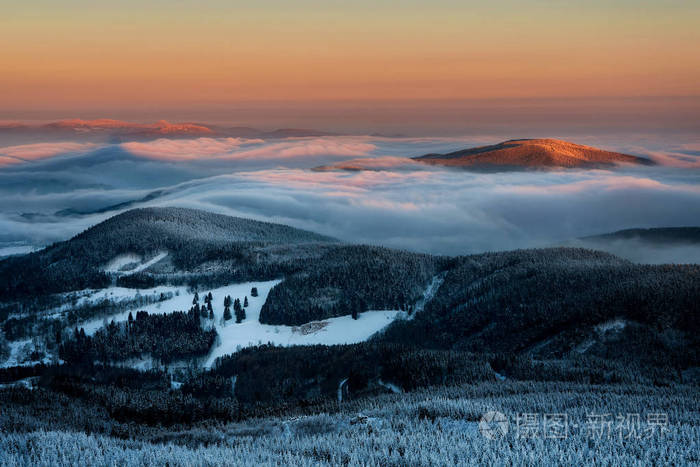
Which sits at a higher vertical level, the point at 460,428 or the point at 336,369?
the point at 460,428

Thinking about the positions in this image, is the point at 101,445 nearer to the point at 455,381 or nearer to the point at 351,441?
the point at 351,441

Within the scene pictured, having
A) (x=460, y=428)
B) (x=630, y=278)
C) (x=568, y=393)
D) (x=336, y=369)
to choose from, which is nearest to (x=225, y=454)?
(x=460, y=428)

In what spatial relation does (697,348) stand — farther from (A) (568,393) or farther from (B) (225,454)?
(B) (225,454)

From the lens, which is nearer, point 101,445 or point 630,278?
point 101,445

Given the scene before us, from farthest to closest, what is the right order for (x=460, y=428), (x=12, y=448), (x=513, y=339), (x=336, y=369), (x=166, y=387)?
(x=513, y=339) → (x=166, y=387) → (x=336, y=369) → (x=460, y=428) → (x=12, y=448)

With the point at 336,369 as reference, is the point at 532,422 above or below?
above

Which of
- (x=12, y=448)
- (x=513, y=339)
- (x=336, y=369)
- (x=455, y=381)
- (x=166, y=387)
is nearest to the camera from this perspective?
(x=12, y=448)

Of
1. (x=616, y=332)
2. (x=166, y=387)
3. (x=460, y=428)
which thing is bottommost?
(x=166, y=387)

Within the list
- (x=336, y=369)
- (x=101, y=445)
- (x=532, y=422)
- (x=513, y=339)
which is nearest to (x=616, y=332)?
(x=513, y=339)

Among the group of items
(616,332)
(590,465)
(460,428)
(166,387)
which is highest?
(590,465)
